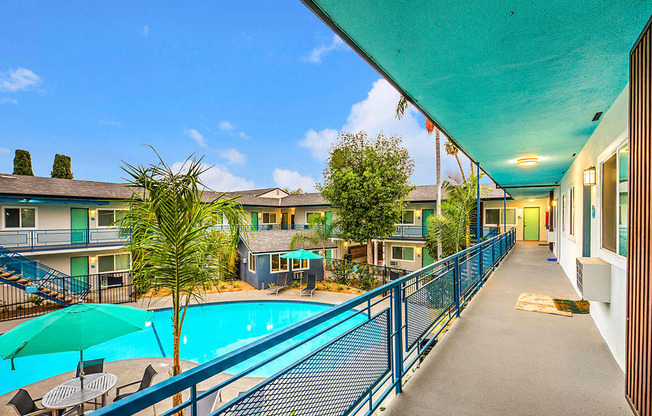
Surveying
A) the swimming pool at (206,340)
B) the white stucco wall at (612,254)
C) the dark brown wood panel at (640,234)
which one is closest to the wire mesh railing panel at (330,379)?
the dark brown wood panel at (640,234)

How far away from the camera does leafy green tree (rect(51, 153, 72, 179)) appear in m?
27.8

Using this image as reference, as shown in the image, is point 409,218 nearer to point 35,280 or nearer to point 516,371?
point 516,371

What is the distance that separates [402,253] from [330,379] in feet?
64.9

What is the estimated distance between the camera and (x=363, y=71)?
92.9 m

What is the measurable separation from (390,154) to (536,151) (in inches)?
391

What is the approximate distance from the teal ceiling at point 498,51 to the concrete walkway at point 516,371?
A: 9.84 feet

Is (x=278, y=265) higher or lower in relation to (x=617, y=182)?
lower

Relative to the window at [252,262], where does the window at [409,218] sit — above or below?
above

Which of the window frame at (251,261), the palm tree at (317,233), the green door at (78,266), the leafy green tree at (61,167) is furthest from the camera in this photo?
the leafy green tree at (61,167)

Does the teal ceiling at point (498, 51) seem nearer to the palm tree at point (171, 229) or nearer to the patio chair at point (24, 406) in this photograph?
the palm tree at point (171, 229)

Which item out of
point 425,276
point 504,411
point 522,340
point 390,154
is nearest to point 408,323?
point 425,276

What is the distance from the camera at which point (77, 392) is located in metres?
5.23

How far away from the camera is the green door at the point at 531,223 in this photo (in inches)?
803

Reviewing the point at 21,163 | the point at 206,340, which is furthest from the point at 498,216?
the point at 21,163
